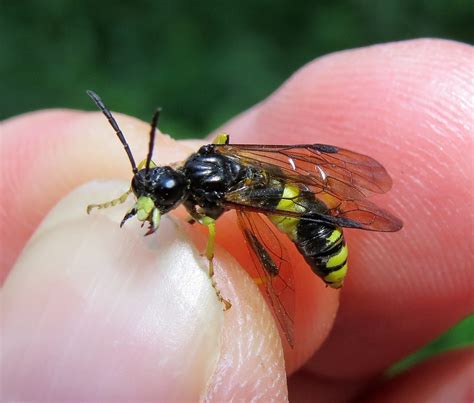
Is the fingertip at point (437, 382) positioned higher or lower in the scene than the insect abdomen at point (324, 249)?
lower

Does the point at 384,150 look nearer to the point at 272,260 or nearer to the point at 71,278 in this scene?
the point at 272,260

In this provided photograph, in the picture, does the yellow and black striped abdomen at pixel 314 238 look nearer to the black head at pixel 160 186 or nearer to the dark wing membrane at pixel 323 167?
the dark wing membrane at pixel 323 167

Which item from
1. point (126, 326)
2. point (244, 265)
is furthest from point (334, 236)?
point (126, 326)

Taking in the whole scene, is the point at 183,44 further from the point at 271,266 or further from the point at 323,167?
the point at 271,266

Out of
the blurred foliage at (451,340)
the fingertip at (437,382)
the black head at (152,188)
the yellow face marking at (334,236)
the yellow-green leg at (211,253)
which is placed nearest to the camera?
the yellow-green leg at (211,253)

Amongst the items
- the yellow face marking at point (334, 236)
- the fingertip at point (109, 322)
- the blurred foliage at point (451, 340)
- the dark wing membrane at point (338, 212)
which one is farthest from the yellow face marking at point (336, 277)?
the blurred foliage at point (451, 340)

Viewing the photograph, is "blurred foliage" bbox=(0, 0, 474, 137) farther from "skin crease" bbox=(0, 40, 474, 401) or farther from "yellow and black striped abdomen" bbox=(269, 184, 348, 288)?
"yellow and black striped abdomen" bbox=(269, 184, 348, 288)

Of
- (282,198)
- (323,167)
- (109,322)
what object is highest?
(323,167)
